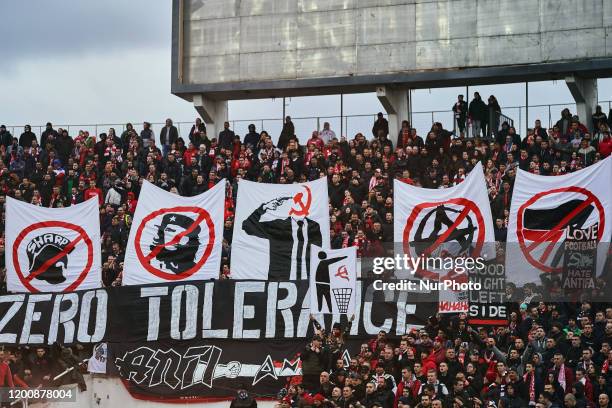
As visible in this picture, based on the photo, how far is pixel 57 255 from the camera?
28547 millimetres

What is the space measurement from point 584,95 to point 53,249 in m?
13.5

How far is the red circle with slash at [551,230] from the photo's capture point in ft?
84.2

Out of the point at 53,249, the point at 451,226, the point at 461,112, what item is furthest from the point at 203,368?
the point at 461,112

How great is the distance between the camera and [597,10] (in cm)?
3344

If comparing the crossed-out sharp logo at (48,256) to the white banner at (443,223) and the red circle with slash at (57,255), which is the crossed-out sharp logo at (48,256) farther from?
the white banner at (443,223)

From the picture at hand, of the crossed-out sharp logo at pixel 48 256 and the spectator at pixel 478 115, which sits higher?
the spectator at pixel 478 115

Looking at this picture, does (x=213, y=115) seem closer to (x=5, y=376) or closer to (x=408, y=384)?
(x=5, y=376)

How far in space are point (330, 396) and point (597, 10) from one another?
13.6m

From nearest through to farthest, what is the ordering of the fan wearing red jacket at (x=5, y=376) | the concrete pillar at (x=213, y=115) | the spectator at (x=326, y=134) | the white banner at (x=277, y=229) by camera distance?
the fan wearing red jacket at (x=5, y=376) < the white banner at (x=277, y=229) < the spectator at (x=326, y=134) < the concrete pillar at (x=213, y=115)

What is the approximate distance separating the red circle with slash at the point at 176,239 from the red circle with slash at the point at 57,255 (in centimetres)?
104

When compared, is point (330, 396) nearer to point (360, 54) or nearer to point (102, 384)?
point (102, 384)

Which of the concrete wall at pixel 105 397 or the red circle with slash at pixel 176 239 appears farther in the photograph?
the red circle with slash at pixel 176 239

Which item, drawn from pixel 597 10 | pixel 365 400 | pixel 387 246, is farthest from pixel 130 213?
pixel 597 10

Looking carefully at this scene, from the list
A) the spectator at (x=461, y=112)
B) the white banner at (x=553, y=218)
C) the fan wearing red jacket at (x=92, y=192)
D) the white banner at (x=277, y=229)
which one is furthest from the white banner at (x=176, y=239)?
the spectator at (x=461, y=112)
